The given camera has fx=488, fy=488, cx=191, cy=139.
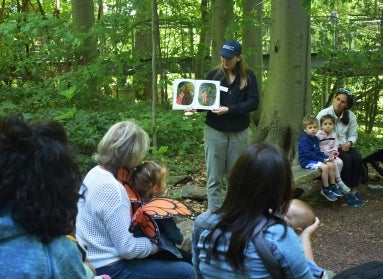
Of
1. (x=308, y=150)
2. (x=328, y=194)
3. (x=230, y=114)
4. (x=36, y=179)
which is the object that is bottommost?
(x=328, y=194)

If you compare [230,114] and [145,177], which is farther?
[230,114]

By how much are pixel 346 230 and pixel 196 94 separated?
6.94 feet

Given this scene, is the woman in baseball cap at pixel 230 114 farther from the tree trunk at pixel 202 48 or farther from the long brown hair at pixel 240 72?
the tree trunk at pixel 202 48

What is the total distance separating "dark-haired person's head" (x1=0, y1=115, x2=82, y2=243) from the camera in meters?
1.47

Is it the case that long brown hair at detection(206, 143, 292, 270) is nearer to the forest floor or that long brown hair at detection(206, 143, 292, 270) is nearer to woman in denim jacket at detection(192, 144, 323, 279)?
woman in denim jacket at detection(192, 144, 323, 279)

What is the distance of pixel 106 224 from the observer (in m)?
2.51

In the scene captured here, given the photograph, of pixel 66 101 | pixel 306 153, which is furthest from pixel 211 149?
pixel 66 101

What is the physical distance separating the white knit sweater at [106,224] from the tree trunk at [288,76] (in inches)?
158

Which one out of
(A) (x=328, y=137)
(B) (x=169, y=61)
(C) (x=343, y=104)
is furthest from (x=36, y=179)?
(B) (x=169, y=61)

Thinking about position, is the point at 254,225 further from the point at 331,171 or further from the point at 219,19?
the point at 219,19

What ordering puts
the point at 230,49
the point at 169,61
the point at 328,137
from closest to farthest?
the point at 230,49 → the point at 328,137 → the point at 169,61

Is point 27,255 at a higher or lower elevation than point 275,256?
higher

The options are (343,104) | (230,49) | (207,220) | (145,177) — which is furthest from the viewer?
(343,104)

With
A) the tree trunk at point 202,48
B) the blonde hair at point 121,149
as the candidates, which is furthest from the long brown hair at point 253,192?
the tree trunk at point 202,48
